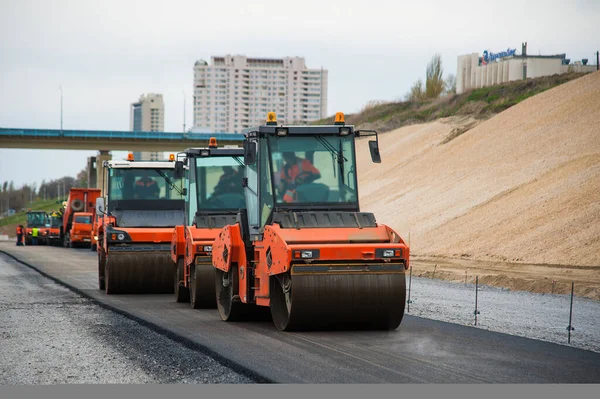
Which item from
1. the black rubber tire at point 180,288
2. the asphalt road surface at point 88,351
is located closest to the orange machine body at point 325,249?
the asphalt road surface at point 88,351

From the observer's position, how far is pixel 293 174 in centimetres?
1229

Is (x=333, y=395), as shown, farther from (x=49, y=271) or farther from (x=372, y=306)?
(x=49, y=271)

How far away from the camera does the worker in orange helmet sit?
12219 millimetres

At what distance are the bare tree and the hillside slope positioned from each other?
19.3 meters

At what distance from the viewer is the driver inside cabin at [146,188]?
1945 centimetres

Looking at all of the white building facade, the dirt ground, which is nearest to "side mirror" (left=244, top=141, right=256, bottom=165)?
the dirt ground

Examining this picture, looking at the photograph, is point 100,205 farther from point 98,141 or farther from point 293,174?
point 98,141

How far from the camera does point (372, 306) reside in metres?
11.3

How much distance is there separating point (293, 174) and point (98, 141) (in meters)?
60.8

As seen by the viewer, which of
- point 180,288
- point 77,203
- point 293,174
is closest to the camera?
point 293,174

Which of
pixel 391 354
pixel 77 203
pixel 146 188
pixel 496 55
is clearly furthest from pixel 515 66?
pixel 391 354

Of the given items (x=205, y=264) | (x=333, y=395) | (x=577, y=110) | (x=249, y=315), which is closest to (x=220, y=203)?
(x=205, y=264)

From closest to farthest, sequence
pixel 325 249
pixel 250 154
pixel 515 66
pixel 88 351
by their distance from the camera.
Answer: pixel 88 351 < pixel 325 249 < pixel 250 154 < pixel 515 66

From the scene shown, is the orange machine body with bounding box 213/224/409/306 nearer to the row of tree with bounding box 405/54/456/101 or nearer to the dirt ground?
the dirt ground
